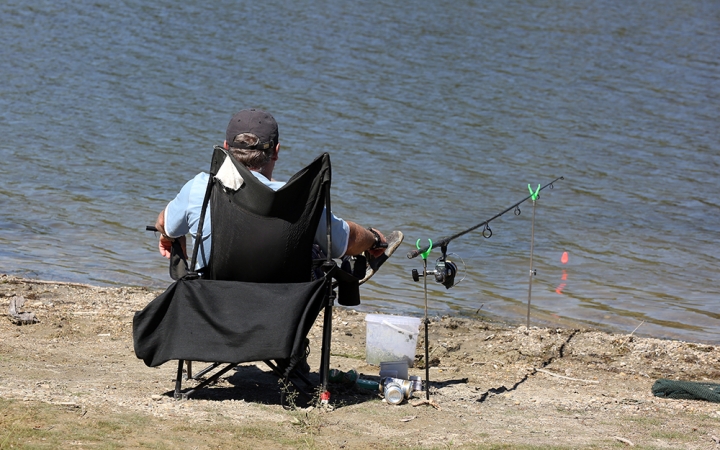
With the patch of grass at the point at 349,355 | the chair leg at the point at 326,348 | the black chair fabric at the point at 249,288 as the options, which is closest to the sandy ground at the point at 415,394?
the patch of grass at the point at 349,355

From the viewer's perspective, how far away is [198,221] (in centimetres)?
434

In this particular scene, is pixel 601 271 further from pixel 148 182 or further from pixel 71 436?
pixel 71 436

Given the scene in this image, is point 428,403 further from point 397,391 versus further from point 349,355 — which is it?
point 349,355

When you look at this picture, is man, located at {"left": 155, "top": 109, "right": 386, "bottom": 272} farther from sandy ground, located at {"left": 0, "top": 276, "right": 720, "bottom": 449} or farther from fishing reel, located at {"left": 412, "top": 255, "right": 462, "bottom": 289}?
sandy ground, located at {"left": 0, "top": 276, "right": 720, "bottom": 449}

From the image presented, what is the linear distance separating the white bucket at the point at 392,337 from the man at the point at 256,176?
694mm

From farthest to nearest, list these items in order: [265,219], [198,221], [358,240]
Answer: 1. [358,240]
2. [198,221]
3. [265,219]

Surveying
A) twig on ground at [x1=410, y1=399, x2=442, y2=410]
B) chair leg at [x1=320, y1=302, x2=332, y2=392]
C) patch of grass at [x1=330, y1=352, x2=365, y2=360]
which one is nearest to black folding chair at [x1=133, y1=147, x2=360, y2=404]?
Result: chair leg at [x1=320, y1=302, x2=332, y2=392]

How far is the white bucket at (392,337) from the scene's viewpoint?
5.00 metres

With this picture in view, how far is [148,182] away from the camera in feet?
34.3

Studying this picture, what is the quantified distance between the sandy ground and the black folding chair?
0.94 feet

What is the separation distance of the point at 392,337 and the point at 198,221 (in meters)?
1.29

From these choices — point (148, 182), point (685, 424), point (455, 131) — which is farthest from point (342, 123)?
point (685, 424)

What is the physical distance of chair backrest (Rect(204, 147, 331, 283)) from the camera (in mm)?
4180

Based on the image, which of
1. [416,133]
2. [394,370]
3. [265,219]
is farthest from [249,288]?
[416,133]
